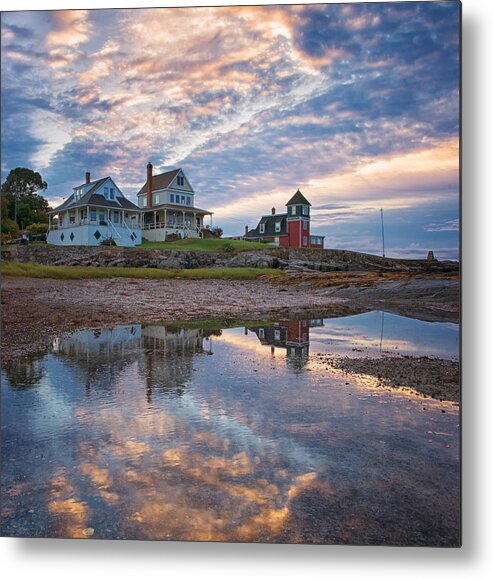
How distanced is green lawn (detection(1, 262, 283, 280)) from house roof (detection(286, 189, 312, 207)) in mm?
1931

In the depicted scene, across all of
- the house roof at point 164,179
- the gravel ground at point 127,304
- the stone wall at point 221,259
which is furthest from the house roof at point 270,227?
the gravel ground at point 127,304

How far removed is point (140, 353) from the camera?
16.0 feet

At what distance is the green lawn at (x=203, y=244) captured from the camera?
5.50 metres

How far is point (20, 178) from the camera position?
430 centimetres

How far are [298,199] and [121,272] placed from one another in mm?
2972

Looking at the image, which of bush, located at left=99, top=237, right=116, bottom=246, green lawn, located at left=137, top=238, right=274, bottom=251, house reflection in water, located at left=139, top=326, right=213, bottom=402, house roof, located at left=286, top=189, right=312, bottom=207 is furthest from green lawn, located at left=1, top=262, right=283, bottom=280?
house roof, located at left=286, top=189, right=312, bottom=207

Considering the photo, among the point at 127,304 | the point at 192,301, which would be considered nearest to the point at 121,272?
the point at 127,304

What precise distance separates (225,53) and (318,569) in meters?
4.07

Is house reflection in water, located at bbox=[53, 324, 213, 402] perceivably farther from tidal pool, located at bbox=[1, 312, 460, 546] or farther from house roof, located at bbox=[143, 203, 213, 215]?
house roof, located at bbox=[143, 203, 213, 215]

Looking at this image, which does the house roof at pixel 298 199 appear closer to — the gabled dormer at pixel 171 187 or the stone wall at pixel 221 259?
the stone wall at pixel 221 259

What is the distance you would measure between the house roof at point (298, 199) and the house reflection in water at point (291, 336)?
1582 millimetres

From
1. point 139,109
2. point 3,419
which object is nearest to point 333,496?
point 3,419

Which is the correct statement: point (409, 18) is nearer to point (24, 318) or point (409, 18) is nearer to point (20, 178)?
point (20, 178)

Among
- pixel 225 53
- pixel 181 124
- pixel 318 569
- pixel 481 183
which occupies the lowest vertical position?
pixel 318 569
